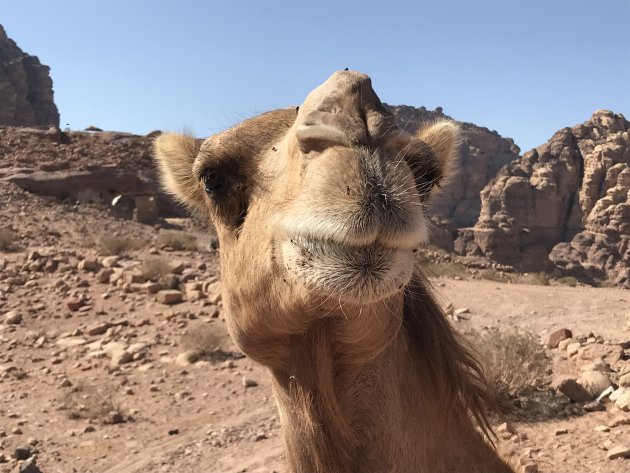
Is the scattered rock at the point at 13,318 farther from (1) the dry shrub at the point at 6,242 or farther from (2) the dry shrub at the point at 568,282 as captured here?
(2) the dry shrub at the point at 568,282

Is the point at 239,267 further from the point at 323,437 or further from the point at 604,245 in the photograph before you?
the point at 604,245

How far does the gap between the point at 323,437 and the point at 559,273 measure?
64.8 metres

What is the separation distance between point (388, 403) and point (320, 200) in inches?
38.8

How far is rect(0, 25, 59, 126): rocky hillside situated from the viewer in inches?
2724

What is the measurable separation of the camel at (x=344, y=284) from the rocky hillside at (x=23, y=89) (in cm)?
7432

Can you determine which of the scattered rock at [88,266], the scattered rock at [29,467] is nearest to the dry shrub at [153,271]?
the scattered rock at [88,266]

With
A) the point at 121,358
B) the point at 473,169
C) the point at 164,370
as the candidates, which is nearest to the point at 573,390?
the point at 164,370

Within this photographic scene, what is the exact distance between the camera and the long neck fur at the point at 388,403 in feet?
7.72

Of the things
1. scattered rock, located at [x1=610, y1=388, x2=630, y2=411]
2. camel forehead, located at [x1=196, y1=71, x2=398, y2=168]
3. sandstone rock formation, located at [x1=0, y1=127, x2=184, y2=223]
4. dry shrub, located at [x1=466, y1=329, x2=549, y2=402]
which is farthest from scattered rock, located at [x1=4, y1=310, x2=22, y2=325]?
sandstone rock formation, located at [x1=0, y1=127, x2=184, y2=223]

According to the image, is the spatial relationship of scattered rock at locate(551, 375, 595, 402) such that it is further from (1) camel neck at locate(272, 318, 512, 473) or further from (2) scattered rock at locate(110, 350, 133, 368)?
(2) scattered rock at locate(110, 350, 133, 368)

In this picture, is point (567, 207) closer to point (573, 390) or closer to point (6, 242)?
point (6, 242)

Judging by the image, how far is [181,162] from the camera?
3164mm

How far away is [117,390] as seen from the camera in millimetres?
9094

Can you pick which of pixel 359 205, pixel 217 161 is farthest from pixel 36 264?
pixel 359 205
